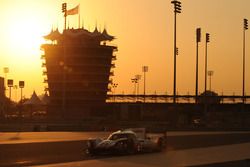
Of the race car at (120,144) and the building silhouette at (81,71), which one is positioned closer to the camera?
the race car at (120,144)

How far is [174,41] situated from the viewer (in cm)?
7675

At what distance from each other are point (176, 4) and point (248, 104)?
11227 centimetres

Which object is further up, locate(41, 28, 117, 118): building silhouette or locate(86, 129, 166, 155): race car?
locate(41, 28, 117, 118): building silhouette

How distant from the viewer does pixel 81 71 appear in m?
170

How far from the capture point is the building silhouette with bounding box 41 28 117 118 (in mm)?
169500

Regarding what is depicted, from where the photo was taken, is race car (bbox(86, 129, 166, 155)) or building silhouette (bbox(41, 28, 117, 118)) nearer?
race car (bbox(86, 129, 166, 155))

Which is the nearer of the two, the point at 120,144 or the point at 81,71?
the point at 120,144

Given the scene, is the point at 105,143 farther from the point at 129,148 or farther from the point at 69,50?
the point at 69,50

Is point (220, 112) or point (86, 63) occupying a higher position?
point (86, 63)

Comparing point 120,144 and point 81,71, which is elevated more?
point 81,71

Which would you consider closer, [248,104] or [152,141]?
[152,141]

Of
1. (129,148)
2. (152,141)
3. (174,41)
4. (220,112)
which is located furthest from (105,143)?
(220,112)

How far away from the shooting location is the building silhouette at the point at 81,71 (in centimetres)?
16950

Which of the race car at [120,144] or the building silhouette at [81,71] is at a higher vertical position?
the building silhouette at [81,71]
